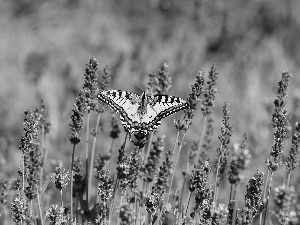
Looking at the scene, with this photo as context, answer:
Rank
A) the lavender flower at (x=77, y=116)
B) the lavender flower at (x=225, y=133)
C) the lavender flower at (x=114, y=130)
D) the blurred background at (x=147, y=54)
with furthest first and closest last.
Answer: the blurred background at (x=147, y=54) < the lavender flower at (x=114, y=130) < the lavender flower at (x=225, y=133) < the lavender flower at (x=77, y=116)

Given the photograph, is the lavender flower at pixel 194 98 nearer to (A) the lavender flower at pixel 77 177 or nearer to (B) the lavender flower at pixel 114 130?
(B) the lavender flower at pixel 114 130

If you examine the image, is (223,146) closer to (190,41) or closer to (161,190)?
(161,190)

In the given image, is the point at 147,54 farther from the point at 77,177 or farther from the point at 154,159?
the point at 154,159

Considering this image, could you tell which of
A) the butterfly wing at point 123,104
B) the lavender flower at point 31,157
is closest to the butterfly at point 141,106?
the butterfly wing at point 123,104

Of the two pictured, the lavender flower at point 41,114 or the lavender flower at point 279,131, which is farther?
the lavender flower at point 41,114

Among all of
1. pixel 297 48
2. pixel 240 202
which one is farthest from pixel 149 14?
pixel 240 202

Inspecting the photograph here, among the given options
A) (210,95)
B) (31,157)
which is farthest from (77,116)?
(210,95)

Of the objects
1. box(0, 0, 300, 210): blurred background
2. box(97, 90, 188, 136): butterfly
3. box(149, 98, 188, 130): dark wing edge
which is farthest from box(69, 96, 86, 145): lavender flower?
box(0, 0, 300, 210): blurred background
